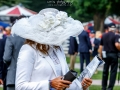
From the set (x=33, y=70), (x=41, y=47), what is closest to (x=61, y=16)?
(x=41, y=47)

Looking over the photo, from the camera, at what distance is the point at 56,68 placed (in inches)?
161

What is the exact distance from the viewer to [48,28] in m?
4.09

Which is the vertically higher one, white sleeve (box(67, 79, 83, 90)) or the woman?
the woman

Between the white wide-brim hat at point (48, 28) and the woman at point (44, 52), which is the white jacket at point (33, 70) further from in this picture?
the white wide-brim hat at point (48, 28)

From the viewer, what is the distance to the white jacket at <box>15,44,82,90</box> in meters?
3.99

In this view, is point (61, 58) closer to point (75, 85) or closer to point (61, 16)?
point (75, 85)

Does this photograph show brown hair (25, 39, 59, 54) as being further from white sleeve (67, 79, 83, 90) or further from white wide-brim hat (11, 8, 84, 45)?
white sleeve (67, 79, 83, 90)

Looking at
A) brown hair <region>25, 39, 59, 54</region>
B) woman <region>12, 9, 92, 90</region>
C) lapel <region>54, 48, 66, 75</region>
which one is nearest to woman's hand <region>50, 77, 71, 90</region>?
woman <region>12, 9, 92, 90</region>

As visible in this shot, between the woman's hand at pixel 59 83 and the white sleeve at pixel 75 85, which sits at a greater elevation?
the woman's hand at pixel 59 83

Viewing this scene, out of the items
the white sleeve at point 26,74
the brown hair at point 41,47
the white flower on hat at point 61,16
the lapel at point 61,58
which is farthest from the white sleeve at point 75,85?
the white flower on hat at point 61,16

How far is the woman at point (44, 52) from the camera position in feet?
13.1

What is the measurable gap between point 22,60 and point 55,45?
0.33 m

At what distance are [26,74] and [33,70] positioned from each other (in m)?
0.08

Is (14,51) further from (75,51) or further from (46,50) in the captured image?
(75,51)
